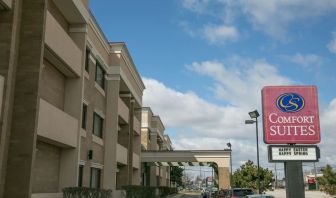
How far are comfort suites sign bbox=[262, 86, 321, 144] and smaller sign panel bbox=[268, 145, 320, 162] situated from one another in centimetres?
22

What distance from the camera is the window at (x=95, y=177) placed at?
3022cm

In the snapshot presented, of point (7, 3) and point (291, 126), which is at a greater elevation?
point (7, 3)

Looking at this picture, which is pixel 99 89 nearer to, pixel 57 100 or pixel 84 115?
pixel 84 115

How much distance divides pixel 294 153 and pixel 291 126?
40.9 inches

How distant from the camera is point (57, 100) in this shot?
23.0 meters

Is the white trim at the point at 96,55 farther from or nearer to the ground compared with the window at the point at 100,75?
farther from the ground

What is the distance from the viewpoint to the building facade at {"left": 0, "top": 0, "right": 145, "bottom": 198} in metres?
16.3

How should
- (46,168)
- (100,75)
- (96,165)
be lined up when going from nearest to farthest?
(46,168) → (96,165) → (100,75)

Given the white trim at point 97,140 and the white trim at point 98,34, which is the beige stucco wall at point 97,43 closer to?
the white trim at point 98,34

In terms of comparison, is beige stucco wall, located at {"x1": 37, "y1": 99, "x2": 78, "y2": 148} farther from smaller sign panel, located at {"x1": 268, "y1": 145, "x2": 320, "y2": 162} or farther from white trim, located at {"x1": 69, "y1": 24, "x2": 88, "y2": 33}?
smaller sign panel, located at {"x1": 268, "y1": 145, "x2": 320, "y2": 162}

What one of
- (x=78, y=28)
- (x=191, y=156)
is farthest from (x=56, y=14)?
(x=191, y=156)

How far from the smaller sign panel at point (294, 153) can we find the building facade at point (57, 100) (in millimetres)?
9035

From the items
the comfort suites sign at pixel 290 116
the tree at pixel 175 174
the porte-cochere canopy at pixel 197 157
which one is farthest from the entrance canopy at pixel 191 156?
the tree at pixel 175 174

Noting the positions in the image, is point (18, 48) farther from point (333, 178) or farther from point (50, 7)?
point (333, 178)
